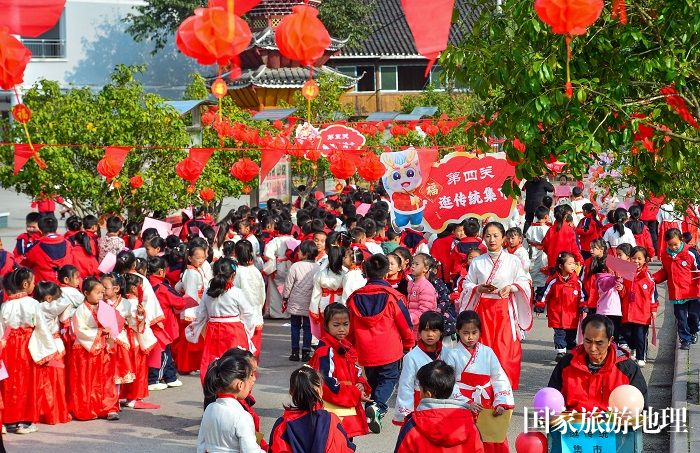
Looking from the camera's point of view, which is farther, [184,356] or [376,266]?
[184,356]

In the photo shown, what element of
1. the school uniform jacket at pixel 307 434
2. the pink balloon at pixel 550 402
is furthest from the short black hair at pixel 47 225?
the pink balloon at pixel 550 402

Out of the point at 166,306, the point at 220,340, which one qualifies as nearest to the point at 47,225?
the point at 166,306

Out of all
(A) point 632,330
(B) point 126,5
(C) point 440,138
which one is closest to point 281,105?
(C) point 440,138

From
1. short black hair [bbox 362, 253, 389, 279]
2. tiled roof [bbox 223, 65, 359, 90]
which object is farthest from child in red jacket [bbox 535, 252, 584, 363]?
tiled roof [bbox 223, 65, 359, 90]

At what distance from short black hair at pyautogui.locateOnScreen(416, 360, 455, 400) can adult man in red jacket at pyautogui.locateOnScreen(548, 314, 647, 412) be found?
0.96 meters

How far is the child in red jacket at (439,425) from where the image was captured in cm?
610

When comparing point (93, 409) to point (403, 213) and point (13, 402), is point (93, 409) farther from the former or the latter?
point (403, 213)

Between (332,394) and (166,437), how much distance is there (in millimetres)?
2577

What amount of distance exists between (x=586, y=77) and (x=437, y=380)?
2932mm

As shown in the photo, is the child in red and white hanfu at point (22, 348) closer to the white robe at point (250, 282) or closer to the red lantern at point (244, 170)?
the white robe at point (250, 282)

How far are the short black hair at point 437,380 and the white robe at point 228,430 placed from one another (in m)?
0.97

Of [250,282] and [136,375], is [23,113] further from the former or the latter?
[250,282]

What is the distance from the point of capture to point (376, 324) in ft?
32.0

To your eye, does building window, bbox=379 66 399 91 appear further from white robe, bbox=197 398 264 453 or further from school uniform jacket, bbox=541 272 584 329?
white robe, bbox=197 398 264 453
